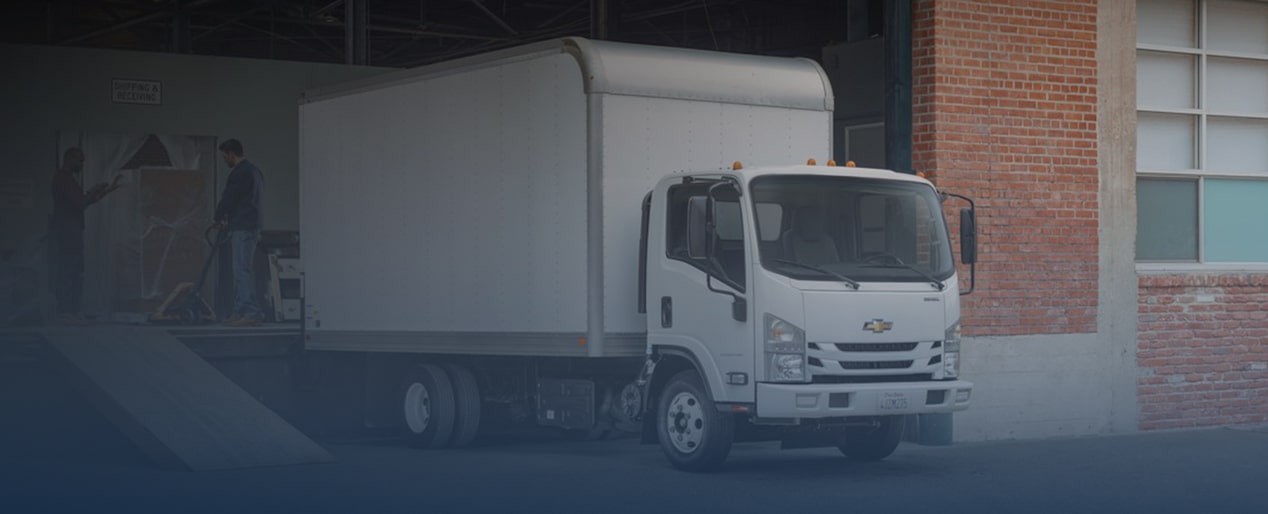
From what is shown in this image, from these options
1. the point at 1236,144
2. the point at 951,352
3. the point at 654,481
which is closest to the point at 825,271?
the point at 951,352

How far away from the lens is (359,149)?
1549 centimetres

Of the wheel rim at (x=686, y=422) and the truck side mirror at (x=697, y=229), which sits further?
the wheel rim at (x=686, y=422)

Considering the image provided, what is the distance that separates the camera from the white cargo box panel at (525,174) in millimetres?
12711

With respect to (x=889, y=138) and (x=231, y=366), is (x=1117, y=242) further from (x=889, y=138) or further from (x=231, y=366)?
(x=231, y=366)

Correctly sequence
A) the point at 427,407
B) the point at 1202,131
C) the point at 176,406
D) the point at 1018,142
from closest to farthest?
the point at 176,406 < the point at 427,407 < the point at 1018,142 < the point at 1202,131

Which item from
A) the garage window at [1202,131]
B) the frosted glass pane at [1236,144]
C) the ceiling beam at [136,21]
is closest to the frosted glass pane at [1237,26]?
the garage window at [1202,131]

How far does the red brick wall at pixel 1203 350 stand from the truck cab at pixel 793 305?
14.6 feet

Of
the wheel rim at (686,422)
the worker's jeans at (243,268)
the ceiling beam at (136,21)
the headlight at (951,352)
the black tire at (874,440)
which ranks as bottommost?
the black tire at (874,440)

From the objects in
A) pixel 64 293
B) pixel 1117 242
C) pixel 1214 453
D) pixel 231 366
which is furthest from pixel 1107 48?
pixel 64 293

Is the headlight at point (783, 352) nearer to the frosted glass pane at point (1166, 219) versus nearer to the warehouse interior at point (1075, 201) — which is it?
the warehouse interior at point (1075, 201)

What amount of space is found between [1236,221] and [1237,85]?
1394mm

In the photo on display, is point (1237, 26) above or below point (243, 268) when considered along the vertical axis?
above

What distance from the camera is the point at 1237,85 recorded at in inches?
668

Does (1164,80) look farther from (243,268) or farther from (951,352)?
(243,268)
